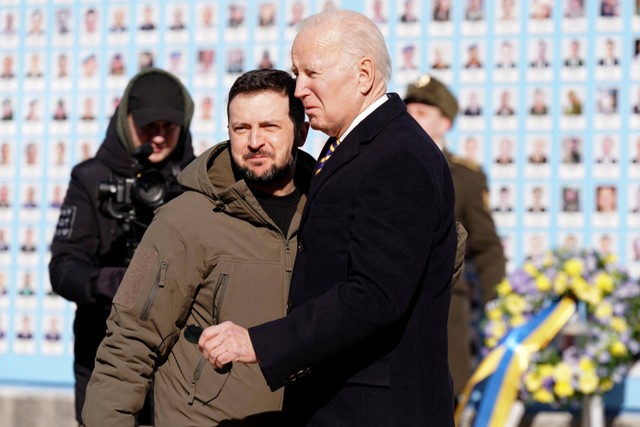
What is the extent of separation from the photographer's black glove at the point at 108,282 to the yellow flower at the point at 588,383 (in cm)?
254

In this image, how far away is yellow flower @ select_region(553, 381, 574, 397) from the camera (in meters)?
6.21

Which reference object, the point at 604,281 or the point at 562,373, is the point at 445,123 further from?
the point at 562,373

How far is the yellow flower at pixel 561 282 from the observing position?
617 centimetres

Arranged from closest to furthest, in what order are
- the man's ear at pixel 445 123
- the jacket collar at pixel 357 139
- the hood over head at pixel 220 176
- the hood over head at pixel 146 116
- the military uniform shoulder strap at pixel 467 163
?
the jacket collar at pixel 357 139 → the hood over head at pixel 220 176 → the hood over head at pixel 146 116 → the man's ear at pixel 445 123 → the military uniform shoulder strap at pixel 467 163

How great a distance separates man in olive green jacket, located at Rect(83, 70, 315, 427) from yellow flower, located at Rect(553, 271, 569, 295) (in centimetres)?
270

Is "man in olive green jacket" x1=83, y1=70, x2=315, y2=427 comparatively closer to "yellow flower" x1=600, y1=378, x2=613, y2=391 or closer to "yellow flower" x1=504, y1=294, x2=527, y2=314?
"yellow flower" x1=504, y1=294, x2=527, y2=314

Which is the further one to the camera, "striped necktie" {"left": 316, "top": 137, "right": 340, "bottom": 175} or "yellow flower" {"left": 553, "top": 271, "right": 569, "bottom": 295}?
"yellow flower" {"left": 553, "top": 271, "right": 569, "bottom": 295}

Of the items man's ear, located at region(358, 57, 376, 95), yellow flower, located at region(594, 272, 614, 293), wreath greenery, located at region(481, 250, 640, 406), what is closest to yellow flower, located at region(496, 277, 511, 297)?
wreath greenery, located at region(481, 250, 640, 406)

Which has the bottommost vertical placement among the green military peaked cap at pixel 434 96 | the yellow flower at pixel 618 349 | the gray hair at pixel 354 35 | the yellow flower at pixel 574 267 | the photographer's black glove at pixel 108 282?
the yellow flower at pixel 618 349

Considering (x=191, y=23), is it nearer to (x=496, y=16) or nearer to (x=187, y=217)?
(x=496, y=16)

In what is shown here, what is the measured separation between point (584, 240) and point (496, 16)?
116cm

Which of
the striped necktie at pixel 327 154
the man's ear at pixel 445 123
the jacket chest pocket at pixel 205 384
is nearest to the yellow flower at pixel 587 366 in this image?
the man's ear at pixel 445 123

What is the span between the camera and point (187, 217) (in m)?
3.65

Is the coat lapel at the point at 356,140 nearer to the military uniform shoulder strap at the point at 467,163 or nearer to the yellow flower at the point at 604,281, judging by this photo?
the military uniform shoulder strap at the point at 467,163
